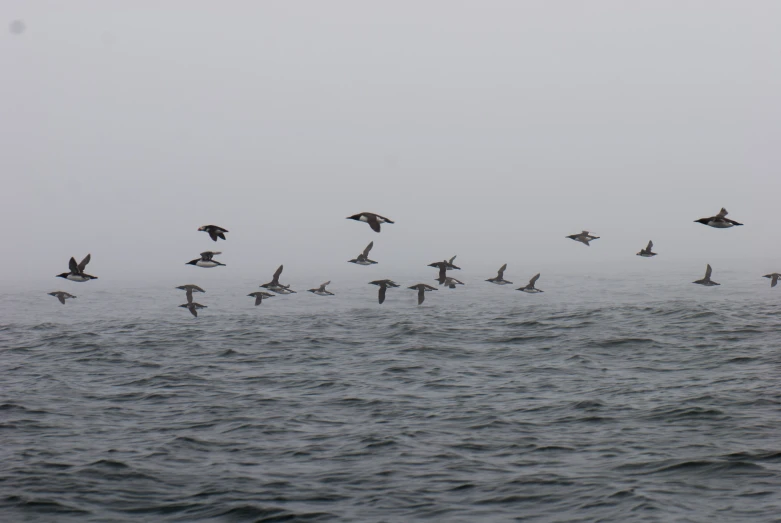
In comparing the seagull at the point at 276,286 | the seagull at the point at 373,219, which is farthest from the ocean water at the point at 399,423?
the seagull at the point at 373,219

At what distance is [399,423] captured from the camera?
1888 centimetres

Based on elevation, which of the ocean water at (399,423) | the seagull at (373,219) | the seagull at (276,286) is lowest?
the ocean water at (399,423)

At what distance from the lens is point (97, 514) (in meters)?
13.3

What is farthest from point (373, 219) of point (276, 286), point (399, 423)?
point (276, 286)

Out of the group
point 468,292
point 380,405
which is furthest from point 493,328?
point 468,292

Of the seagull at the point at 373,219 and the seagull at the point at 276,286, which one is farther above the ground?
the seagull at the point at 373,219

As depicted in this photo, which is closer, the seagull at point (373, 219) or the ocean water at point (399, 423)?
the ocean water at point (399, 423)

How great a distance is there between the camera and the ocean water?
13.7 metres

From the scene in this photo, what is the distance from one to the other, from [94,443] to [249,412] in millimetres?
3957

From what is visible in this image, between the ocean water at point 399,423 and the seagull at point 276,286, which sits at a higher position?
the seagull at point 276,286

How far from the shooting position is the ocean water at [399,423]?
13.7m

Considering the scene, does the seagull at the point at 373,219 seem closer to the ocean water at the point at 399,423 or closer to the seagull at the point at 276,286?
the ocean water at the point at 399,423

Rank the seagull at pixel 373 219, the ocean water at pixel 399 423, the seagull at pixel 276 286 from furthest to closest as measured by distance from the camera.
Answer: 1. the seagull at pixel 276 286
2. the seagull at pixel 373 219
3. the ocean water at pixel 399 423

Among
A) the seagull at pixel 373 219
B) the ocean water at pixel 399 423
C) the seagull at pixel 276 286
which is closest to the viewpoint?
the ocean water at pixel 399 423
